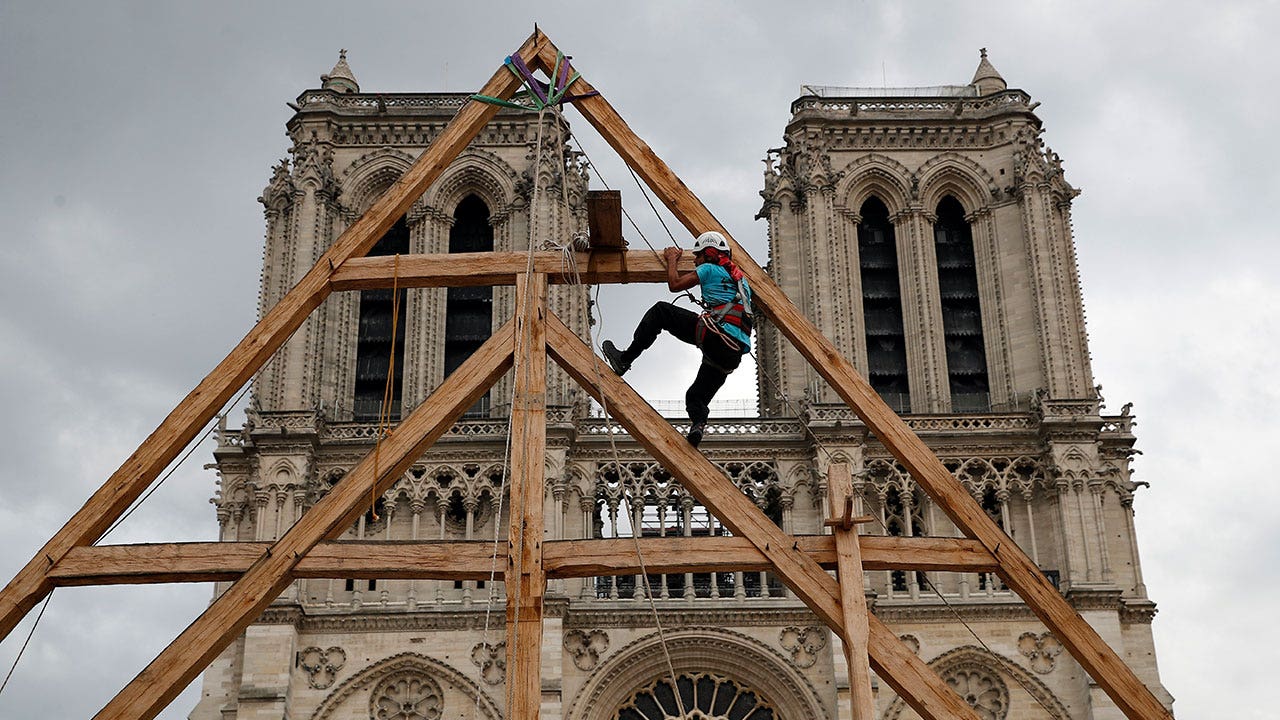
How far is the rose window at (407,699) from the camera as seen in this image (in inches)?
1235

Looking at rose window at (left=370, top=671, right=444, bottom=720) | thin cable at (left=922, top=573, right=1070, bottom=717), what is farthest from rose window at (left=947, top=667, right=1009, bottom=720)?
rose window at (left=370, top=671, right=444, bottom=720)

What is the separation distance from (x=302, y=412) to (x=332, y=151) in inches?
311

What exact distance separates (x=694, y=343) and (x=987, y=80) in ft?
100

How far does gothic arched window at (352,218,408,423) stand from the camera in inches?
1423

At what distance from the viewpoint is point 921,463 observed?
12.5 m

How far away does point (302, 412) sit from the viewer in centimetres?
3378

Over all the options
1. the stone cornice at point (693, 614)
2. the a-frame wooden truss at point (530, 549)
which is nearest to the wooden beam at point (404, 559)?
the a-frame wooden truss at point (530, 549)

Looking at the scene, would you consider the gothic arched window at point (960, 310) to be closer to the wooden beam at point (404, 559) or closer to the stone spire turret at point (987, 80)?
the stone spire turret at point (987, 80)

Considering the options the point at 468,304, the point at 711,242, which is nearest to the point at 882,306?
the point at 468,304

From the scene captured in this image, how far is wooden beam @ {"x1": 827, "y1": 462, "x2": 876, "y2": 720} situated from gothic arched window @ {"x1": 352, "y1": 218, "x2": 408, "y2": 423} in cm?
2418

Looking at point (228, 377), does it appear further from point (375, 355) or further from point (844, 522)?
point (375, 355)

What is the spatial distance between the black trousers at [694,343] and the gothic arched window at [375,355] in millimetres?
22761

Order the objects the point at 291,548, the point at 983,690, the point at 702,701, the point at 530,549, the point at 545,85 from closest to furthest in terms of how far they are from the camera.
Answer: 1. the point at 530,549
2. the point at 291,548
3. the point at 545,85
4. the point at 983,690
5. the point at 702,701

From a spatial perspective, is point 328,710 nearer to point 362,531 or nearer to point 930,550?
point 362,531
